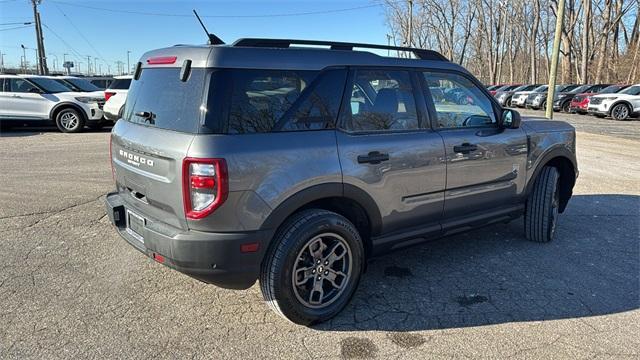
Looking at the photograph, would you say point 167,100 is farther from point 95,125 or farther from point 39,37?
point 39,37

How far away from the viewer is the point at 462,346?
9.46 feet

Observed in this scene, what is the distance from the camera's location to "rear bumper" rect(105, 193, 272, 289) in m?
2.70

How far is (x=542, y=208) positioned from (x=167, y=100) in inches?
147

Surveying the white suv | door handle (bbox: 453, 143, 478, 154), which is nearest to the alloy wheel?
door handle (bbox: 453, 143, 478, 154)

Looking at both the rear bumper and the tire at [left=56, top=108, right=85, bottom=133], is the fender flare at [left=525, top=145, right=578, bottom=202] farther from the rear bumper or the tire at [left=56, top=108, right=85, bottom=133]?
the tire at [left=56, top=108, right=85, bottom=133]

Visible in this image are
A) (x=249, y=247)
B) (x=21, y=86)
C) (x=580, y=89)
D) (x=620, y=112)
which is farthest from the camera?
(x=580, y=89)

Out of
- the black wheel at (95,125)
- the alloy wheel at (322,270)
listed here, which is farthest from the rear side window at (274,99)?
the black wheel at (95,125)

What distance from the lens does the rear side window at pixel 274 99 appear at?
2723mm

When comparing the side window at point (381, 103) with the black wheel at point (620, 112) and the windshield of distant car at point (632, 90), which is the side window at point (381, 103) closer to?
the black wheel at point (620, 112)

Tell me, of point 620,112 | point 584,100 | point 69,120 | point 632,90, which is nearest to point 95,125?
point 69,120

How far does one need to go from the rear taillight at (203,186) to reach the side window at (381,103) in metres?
1.02

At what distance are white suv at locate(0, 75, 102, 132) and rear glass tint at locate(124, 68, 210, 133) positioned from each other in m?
11.3

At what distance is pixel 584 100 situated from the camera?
878 inches

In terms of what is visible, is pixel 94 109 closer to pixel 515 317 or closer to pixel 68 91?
pixel 68 91
